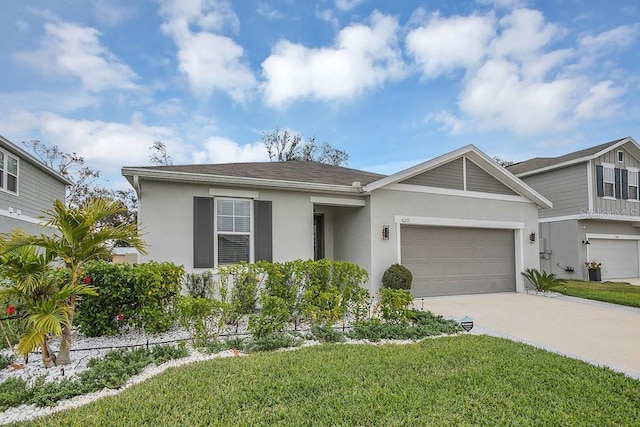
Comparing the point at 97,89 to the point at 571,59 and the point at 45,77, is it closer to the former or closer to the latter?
the point at 45,77

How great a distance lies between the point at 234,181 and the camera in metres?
8.48

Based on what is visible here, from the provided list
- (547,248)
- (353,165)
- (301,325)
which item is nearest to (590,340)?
(301,325)

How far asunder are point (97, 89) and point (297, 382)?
14.0 m

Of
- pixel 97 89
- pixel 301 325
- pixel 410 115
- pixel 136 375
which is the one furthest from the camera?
pixel 410 115

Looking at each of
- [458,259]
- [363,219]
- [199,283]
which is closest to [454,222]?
[458,259]

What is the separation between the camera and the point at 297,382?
3.80 meters

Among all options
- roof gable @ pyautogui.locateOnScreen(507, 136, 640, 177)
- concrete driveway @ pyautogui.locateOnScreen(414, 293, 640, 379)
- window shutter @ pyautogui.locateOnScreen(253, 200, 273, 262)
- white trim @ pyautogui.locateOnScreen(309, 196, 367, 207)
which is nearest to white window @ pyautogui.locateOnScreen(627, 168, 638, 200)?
roof gable @ pyautogui.locateOnScreen(507, 136, 640, 177)

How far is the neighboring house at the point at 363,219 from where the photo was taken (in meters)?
8.23

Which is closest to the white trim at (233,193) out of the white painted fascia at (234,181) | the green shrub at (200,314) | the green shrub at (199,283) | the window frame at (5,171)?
the white painted fascia at (234,181)

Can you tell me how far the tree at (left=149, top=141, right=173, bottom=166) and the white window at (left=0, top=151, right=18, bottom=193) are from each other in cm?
1325

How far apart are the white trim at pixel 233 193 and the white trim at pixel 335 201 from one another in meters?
1.59

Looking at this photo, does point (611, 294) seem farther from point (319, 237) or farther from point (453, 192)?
point (319, 237)

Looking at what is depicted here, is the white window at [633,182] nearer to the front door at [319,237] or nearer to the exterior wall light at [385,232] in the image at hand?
the exterior wall light at [385,232]

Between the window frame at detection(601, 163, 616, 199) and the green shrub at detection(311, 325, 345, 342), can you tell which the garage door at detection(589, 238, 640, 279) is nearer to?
the window frame at detection(601, 163, 616, 199)
